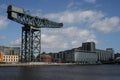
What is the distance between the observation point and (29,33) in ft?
441

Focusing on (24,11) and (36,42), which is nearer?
(24,11)

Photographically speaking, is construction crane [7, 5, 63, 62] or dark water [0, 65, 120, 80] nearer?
dark water [0, 65, 120, 80]

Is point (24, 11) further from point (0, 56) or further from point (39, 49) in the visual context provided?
point (0, 56)

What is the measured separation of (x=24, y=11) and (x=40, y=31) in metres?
15.0

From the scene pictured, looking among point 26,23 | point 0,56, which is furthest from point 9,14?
point 0,56

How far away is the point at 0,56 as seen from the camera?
18375 cm

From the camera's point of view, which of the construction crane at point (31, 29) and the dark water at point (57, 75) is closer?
the dark water at point (57, 75)

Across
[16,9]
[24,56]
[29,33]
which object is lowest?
[24,56]

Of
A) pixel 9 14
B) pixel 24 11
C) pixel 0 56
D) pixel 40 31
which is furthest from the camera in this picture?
pixel 0 56

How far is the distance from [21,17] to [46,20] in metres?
15.0

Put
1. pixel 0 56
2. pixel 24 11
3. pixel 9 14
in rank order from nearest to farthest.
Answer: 1. pixel 9 14
2. pixel 24 11
3. pixel 0 56

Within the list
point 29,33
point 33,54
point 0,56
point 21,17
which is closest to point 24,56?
point 33,54

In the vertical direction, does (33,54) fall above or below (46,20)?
below

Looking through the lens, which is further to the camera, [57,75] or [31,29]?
[31,29]
